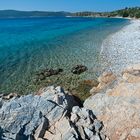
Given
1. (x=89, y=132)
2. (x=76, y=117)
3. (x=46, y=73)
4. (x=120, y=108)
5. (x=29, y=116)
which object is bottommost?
(x=46, y=73)

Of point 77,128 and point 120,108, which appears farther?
point 120,108

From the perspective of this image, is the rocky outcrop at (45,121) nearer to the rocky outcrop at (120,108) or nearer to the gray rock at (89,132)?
the gray rock at (89,132)

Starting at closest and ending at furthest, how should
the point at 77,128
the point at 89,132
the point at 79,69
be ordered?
the point at 89,132 → the point at 77,128 → the point at 79,69

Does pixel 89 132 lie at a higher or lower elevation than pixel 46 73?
higher

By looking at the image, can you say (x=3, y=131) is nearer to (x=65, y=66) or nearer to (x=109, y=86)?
(x=109, y=86)

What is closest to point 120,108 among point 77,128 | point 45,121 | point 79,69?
point 77,128

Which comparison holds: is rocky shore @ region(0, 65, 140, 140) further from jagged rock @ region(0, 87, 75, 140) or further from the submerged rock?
the submerged rock

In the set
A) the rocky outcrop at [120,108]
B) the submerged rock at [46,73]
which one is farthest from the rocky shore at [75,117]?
the submerged rock at [46,73]

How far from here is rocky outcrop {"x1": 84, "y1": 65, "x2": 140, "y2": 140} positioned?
15.5 m

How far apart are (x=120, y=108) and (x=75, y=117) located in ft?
7.70

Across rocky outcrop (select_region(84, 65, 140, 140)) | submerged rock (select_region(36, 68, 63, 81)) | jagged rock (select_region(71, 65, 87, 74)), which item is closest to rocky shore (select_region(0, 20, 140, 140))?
rocky outcrop (select_region(84, 65, 140, 140))

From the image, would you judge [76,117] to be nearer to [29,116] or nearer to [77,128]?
[77,128]

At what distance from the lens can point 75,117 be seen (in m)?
16.3

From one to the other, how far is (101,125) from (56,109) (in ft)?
8.17
